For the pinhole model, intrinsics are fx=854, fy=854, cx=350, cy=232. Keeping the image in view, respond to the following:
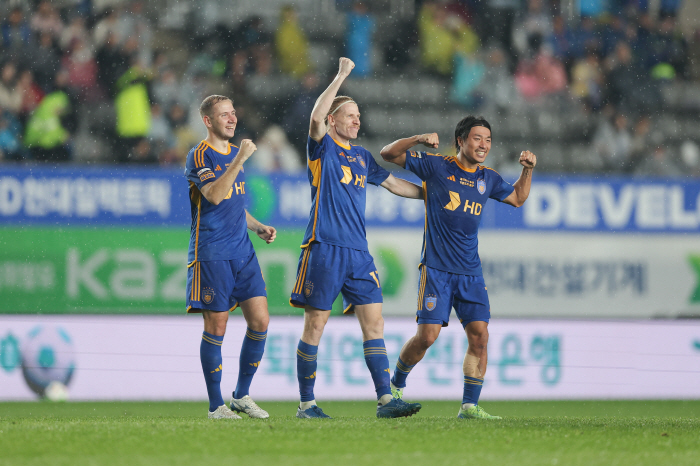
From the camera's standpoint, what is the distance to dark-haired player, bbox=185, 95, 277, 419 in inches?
190

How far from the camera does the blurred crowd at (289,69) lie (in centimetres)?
931

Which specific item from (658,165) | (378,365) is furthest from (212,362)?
(658,165)

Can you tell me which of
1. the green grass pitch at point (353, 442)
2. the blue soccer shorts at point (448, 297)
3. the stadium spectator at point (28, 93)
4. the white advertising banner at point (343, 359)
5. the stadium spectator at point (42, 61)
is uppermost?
the stadium spectator at point (42, 61)

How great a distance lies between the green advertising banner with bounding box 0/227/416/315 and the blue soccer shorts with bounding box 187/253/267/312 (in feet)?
11.2

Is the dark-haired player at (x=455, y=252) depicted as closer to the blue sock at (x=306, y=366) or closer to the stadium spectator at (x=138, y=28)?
the blue sock at (x=306, y=366)

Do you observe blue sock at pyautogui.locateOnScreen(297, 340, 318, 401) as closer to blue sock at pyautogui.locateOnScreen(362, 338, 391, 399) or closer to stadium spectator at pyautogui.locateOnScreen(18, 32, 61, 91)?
blue sock at pyautogui.locateOnScreen(362, 338, 391, 399)

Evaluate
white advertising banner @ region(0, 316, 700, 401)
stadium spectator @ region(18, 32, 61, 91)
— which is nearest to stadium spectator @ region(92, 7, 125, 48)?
stadium spectator @ region(18, 32, 61, 91)

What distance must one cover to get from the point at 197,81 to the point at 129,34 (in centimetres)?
99

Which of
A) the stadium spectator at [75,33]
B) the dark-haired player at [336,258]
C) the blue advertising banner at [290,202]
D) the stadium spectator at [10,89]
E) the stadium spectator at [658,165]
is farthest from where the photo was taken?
the stadium spectator at [658,165]

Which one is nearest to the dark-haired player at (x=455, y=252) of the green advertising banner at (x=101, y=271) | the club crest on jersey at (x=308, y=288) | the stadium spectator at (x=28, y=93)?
the club crest on jersey at (x=308, y=288)

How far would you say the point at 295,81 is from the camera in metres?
9.98

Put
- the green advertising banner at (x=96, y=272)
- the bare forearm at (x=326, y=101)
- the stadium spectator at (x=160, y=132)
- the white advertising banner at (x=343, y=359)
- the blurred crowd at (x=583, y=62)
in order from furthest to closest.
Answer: the blurred crowd at (x=583, y=62) < the stadium spectator at (x=160, y=132) < the green advertising banner at (x=96, y=272) < the white advertising banner at (x=343, y=359) < the bare forearm at (x=326, y=101)

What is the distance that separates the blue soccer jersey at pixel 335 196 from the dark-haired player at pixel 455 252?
15.6 inches

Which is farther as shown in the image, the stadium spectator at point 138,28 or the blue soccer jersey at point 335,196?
the stadium spectator at point 138,28
